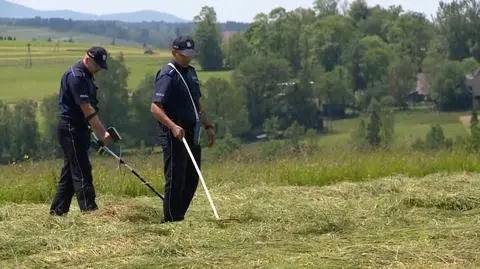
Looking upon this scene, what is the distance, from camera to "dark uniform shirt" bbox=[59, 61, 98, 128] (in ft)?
28.1

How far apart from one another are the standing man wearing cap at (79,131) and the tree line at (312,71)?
119ft

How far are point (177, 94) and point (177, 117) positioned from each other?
0.23 metres

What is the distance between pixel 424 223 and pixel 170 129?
2564 mm

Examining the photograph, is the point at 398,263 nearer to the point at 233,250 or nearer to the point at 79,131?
the point at 233,250

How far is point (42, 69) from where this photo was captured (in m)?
91.9

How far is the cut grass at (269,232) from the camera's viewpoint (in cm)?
653

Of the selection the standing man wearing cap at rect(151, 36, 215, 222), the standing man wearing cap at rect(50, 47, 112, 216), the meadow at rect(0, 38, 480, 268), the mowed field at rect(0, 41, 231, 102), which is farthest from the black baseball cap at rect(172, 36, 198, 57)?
the mowed field at rect(0, 41, 231, 102)

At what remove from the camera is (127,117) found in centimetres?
4962

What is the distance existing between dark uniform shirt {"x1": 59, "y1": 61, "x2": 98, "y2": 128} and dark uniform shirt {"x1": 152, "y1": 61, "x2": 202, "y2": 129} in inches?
28.0

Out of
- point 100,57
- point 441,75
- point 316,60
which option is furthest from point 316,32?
point 100,57

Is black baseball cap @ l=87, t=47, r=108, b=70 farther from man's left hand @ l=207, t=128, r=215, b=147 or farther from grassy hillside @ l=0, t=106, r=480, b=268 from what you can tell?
grassy hillside @ l=0, t=106, r=480, b=268

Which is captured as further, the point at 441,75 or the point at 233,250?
the point at 441,75

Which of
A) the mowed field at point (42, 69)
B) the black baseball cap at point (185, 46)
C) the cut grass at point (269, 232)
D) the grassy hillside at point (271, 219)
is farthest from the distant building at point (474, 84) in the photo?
the black baseball cap at point (185, 46)

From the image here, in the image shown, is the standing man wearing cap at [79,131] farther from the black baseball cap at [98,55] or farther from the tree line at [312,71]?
the tree line at [312,71]
